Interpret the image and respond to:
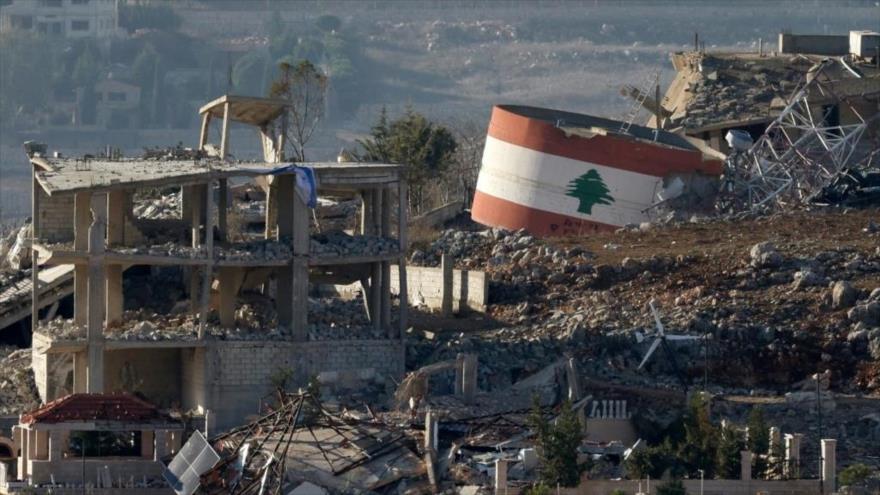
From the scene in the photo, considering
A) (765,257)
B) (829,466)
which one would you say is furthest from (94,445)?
(765,257)

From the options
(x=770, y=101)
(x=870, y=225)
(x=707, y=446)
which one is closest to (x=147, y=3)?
(x=770, y=101)

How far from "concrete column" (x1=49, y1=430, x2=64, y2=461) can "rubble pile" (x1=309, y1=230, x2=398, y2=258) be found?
584 centimetres

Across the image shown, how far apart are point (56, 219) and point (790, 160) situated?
13.5 meters

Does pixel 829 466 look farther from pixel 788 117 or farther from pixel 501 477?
pixel 788 117

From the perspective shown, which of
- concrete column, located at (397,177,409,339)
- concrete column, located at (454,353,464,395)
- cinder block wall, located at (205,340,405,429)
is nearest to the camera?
concrete column, located at (454,353,464,395)

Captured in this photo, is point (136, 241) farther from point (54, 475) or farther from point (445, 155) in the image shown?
point (445, 155)

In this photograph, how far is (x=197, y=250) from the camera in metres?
48.5

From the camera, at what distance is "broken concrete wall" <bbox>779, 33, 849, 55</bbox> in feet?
236

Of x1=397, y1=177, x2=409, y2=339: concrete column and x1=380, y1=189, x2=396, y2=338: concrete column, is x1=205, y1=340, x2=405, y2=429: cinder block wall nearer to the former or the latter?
x1=380, y1=189, x2=396, y2=338: concrete column

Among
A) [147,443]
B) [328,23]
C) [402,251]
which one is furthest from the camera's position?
[328,23]

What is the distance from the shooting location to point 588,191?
197 ft

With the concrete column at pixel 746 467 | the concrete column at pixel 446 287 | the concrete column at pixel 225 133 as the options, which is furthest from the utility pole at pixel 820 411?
the concrete column at pixel 225 133

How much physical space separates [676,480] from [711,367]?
272 inches

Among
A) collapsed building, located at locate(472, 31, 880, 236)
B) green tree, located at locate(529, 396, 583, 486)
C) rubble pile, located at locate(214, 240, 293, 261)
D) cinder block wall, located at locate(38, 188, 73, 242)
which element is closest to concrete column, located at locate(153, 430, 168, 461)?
rubble pile, located at locate(214, 240, 293, 261)
